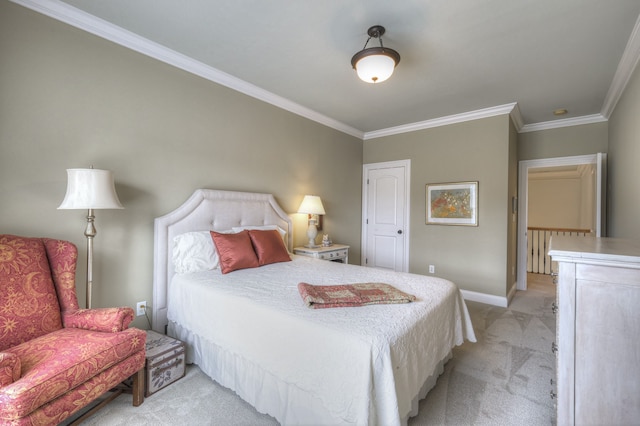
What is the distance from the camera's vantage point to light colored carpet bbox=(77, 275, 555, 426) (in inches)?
67.8

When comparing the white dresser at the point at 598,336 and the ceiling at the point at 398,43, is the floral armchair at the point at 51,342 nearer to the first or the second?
the ceiling at the point at 398,43

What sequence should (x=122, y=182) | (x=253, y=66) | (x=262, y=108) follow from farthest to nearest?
(x=262, y=108), (x=253, y=66), (x=122, y=182)

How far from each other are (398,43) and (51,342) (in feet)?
10.2

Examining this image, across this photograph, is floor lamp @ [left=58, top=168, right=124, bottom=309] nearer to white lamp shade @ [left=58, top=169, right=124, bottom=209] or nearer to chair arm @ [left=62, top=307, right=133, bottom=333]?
white lamp shade @ [left=58, top=169, right=124, bottom=209]

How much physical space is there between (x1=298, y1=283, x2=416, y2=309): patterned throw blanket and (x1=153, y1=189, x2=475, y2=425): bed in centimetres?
5

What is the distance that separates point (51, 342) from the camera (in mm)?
1518

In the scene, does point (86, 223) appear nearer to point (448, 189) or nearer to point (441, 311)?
point (441, 311)

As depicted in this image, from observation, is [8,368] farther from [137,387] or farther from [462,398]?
[462,398]

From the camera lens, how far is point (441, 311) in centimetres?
185

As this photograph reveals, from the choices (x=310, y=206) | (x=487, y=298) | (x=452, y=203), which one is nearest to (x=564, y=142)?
(x=452, y=203)

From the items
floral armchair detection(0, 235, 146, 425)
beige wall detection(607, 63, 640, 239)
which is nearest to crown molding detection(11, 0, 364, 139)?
floral armchair detection(0, 235, 146, 425)

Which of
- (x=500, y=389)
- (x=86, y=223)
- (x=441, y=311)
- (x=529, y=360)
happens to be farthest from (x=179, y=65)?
(x=529, y=360)

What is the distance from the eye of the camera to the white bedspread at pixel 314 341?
4.13ft

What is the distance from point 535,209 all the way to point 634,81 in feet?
23.1
